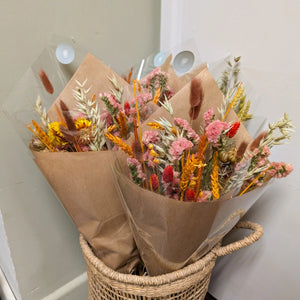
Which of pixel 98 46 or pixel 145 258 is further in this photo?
pixel 98 46

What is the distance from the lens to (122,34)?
34.5 inches

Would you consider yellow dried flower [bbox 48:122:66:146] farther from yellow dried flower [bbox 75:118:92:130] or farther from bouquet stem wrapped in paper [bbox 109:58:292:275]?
bouquet stem wrapped in paper [bbox 109:58:292:275]

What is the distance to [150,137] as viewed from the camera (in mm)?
548

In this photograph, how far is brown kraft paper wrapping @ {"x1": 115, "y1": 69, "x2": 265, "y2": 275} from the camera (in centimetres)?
51

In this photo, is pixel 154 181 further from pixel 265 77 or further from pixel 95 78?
pixel 265 77

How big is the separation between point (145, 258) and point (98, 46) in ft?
2.14

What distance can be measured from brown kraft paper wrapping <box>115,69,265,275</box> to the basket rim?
0.02 metres

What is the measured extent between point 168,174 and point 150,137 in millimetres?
96

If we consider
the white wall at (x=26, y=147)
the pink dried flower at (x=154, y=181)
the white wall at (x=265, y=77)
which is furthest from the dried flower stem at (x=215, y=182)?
the white wall at (x=26, y=147)

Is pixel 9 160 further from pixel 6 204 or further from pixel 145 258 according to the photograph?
pixel 145 258

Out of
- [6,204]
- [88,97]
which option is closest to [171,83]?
[88,97]

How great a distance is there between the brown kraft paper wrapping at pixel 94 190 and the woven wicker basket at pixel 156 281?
0.05 m

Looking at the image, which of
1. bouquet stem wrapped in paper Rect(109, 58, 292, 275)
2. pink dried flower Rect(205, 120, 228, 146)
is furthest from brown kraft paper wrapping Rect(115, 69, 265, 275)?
pink dried flower Rect(205, 120, 228, 146)

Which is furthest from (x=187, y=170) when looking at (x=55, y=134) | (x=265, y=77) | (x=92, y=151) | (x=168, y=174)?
(x=265, y=77)
